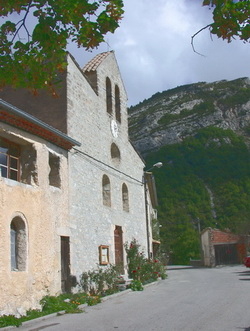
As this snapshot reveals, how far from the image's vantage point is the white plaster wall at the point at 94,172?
14.5 meters

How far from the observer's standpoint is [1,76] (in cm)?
640

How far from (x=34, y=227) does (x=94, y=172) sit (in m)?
5.10

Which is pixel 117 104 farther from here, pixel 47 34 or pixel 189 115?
pixel 189 115

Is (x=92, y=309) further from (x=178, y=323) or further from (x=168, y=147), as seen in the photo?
(x=168, y=147)

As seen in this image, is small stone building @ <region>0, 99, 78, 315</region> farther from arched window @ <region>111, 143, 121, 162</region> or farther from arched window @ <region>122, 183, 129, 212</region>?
arched window @ <region>122, 183, 129, 212</region>

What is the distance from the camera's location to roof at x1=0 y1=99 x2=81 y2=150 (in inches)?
421

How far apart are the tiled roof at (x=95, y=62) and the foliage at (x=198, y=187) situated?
1651 inches

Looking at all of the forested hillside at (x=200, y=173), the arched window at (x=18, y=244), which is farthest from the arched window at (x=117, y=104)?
the forested hillside at (x=200, y=173)

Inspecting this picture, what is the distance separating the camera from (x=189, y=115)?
88125 millimetres

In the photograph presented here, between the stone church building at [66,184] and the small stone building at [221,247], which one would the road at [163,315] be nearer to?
the stone church building at [66,184]

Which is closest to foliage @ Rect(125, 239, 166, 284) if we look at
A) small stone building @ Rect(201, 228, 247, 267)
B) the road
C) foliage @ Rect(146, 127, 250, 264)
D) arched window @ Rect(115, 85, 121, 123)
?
the road

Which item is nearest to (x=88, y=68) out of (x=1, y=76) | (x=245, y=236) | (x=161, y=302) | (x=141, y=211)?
(x=141, y=211)

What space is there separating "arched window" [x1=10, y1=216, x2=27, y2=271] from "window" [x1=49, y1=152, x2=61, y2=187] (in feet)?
8.29

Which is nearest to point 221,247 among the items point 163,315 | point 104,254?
point 104,254
